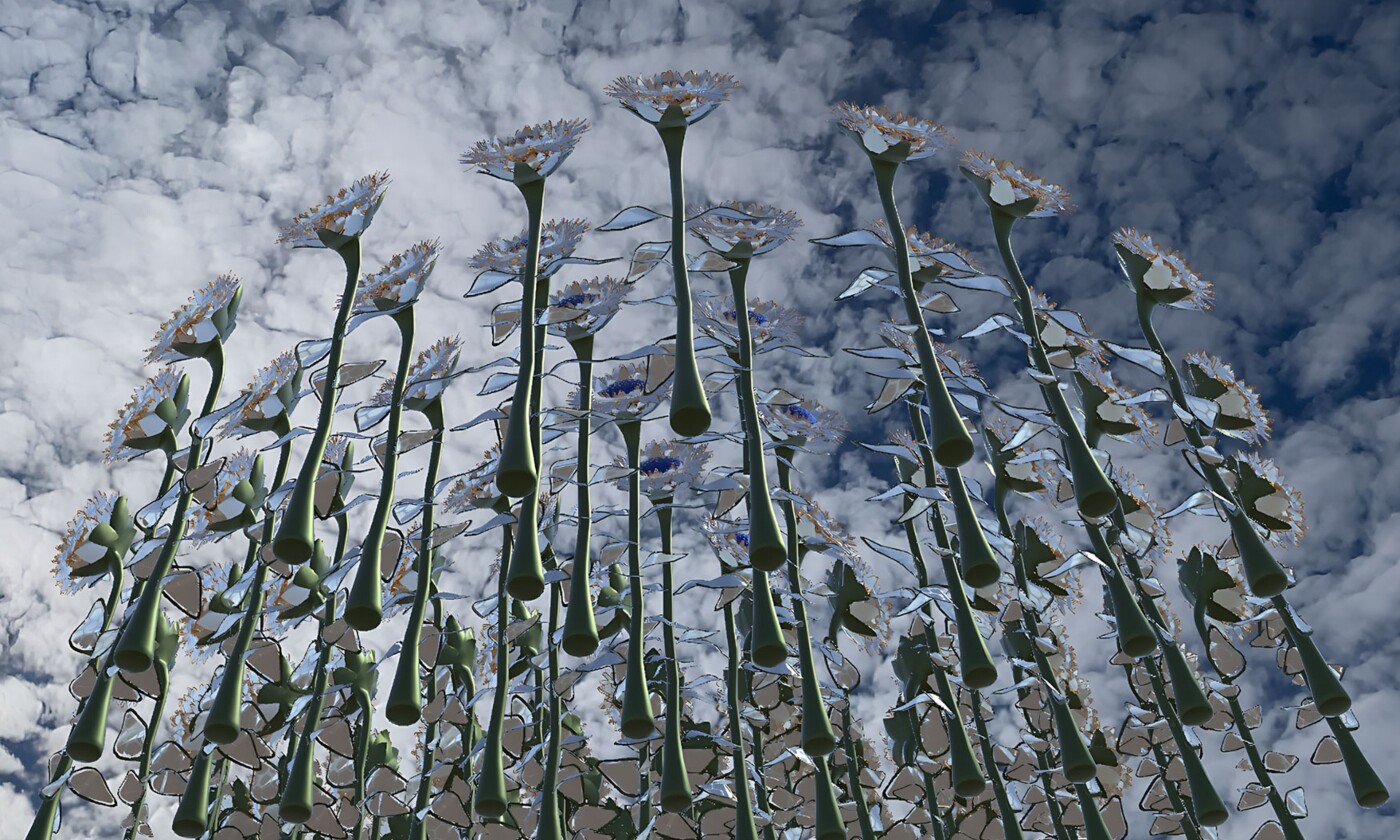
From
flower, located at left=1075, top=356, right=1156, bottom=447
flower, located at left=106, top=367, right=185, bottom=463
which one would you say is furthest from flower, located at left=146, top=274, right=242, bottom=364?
flower, located at left=1075, top=356, right=1156, bottom=447

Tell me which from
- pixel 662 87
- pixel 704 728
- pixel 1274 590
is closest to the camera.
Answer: pixel 1274 590

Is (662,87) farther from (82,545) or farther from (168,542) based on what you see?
(82,545)

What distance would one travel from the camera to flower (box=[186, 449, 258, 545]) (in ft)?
12.0

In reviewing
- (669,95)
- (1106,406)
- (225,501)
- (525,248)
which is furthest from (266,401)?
(1106,406)

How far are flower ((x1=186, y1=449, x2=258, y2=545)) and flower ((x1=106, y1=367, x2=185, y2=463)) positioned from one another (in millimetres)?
255

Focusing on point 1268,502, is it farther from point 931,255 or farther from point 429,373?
point 429,373

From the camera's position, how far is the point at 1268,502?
343 cm

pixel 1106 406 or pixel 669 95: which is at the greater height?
pixel 669 95

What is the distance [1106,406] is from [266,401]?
2.70 metres

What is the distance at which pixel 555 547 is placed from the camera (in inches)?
→ 137

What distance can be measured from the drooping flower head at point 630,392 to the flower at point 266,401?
101 centimetres

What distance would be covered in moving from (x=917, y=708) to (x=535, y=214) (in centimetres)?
224

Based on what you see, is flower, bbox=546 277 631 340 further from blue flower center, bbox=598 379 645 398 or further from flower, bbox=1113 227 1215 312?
flower, bbox=1113 227 1215 312

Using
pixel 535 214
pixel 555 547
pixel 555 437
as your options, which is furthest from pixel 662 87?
pixel 555 547
